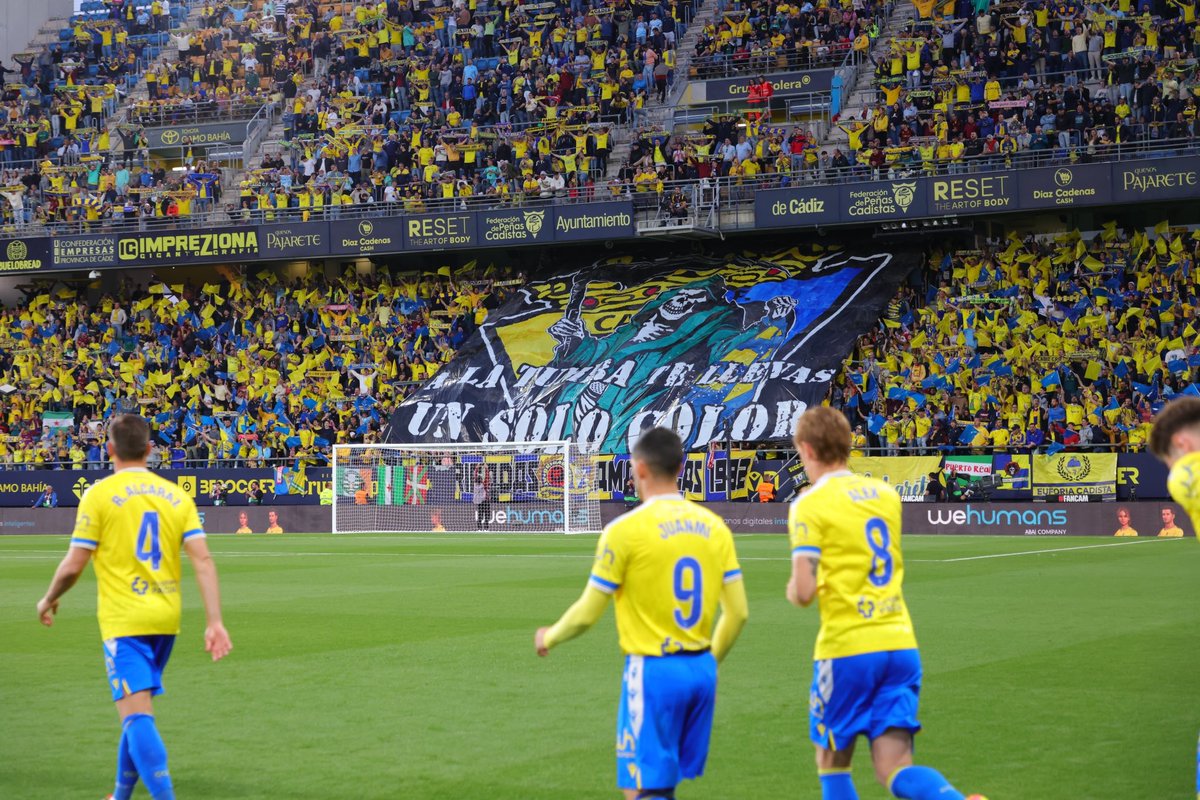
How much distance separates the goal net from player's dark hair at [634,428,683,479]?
3095 cm

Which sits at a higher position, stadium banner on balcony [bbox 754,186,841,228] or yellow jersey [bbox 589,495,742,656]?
stadium banner on balcony [bbox 754,186,841,228]

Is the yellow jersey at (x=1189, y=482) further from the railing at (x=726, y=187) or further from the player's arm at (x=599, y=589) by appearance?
the railing at (x=726, y=187)

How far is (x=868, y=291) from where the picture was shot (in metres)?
42.1

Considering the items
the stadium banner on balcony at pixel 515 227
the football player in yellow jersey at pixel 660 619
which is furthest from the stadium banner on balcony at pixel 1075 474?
the football player in yellow jersey at pixel 660 619

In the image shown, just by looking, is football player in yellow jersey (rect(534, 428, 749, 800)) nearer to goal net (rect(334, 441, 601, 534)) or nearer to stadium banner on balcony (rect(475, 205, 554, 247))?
goal net (rect(334, 441, 601, 534))

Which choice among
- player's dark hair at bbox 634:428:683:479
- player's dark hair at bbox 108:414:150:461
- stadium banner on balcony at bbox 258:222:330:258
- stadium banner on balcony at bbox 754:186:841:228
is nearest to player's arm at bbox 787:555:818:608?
player's dark hair at bbox 634:428:683:479

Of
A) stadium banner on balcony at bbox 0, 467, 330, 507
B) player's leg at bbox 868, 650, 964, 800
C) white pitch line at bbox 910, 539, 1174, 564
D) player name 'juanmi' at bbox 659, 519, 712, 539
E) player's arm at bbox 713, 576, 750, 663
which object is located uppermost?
player name 'juanmi' at bbox 659, 519, 712, 539

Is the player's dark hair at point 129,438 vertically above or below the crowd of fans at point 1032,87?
below

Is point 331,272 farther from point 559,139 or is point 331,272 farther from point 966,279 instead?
point 966,279

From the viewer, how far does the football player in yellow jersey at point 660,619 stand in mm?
5852

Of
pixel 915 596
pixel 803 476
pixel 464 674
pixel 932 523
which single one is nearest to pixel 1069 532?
pixel 932 523

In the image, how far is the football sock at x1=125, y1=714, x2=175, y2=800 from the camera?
7199 mm

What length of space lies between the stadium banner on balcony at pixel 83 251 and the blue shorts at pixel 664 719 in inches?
1862

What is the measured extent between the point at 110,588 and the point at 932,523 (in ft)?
93.0
